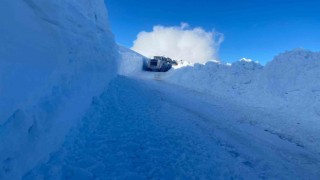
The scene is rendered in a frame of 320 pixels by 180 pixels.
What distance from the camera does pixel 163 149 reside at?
749 cm

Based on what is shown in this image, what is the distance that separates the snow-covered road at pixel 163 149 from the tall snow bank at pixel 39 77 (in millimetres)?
419

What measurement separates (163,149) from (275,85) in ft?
53.1

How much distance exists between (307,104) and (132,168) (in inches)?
584

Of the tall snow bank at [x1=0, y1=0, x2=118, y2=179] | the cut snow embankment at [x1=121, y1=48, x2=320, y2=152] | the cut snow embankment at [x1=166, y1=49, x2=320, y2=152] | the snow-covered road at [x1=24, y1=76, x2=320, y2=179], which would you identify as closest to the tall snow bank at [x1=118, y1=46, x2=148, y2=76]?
the cut snow embankment at [x1=121, y1=48, x2=320, y2=152]

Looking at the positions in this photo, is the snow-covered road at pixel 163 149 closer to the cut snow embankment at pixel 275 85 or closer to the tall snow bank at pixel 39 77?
the tall snow bank at pixel 39 77

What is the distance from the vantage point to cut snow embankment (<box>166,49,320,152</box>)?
15.1 meters

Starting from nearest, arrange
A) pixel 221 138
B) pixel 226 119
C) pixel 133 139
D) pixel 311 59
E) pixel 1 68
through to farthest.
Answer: pixel 1 68, pixel 133 139, pixel 221 138, pixel 226 119, pixel 311 59

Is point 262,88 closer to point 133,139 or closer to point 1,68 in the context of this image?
point 133,139

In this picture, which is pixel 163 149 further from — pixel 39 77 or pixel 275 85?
pixel 275 85

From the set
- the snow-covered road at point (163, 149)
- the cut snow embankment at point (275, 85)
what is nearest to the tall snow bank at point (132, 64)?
the cut snow embankment at point (275, 85)

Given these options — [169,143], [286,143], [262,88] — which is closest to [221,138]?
[169,143]

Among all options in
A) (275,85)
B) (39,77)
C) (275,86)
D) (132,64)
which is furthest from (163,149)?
(132,64)

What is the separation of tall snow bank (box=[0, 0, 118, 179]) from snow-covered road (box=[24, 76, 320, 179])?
419 mm

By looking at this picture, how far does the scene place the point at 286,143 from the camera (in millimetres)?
10094
